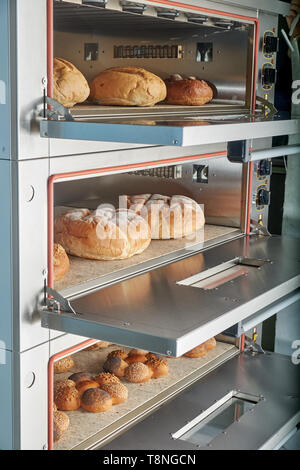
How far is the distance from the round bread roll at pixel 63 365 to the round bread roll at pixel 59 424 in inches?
11.8

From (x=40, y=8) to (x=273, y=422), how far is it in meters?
1.31

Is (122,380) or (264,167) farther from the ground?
(264,167)

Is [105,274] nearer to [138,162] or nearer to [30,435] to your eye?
[138,162]

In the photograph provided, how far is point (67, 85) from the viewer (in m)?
1.68

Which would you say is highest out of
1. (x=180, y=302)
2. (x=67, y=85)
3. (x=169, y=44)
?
(x=169, y=44)

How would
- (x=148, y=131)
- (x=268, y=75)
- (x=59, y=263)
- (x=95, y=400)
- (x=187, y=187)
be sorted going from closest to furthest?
(x=148, y=131) < (x=59, y=263) < (x=95, y=400) < (x=268, y=75) < (x=187, y=187)

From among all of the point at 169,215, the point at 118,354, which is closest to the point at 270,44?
the point at 169,215

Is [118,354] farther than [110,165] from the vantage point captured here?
Yes

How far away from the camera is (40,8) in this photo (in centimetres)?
139

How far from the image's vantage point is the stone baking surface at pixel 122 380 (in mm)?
1712

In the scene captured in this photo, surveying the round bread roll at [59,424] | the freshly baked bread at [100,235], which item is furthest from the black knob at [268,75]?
the round bread roll at [59,424]

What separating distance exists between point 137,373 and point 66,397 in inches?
11.3

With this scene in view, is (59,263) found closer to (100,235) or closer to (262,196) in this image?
(100,235)
